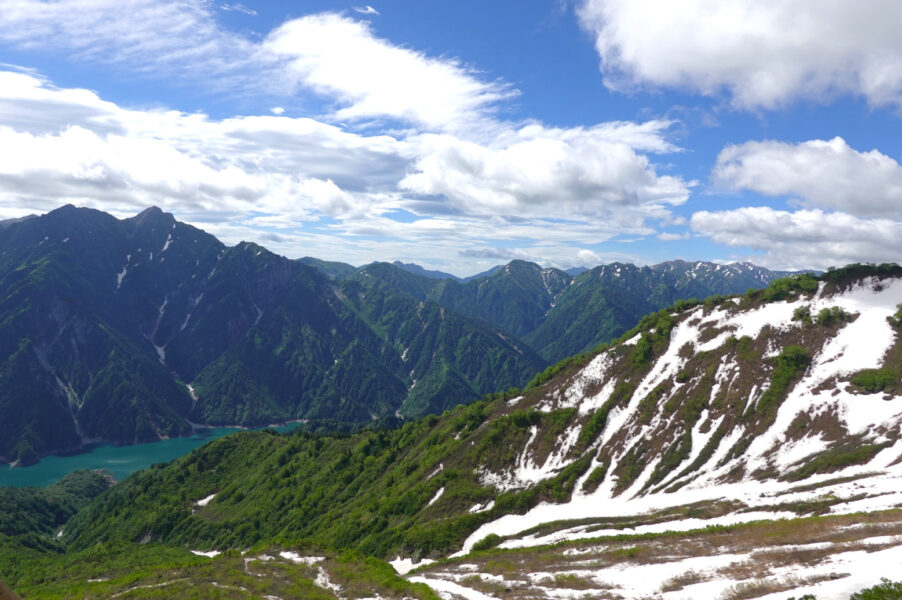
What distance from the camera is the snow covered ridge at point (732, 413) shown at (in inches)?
2766

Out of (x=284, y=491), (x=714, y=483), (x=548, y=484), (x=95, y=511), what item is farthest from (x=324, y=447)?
(x=714, y=483)

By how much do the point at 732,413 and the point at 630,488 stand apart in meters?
25.3

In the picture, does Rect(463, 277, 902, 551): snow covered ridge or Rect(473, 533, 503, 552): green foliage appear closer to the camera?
Rect(463, 277, 902, 551): snow covered ridge

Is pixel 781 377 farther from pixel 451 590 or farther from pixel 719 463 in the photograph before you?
pixel 451 590

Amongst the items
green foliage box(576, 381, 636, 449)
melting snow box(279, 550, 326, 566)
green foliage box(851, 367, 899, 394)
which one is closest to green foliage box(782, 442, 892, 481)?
green foliage box(851, 367, 899, 394)

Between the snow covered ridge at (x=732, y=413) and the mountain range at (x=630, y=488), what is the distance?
383 millimetres

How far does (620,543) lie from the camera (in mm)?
50688

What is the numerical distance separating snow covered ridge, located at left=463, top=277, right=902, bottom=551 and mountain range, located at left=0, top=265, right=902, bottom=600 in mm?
383

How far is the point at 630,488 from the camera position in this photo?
281ft

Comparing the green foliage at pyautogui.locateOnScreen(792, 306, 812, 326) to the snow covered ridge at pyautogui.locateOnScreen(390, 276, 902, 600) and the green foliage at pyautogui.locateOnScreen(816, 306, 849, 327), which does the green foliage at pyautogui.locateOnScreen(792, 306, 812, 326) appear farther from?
the green foliage at pyautogui.locateOnScreen(816, 306, 849, 327)

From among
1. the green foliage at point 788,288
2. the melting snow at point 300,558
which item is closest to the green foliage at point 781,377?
the green foliage at point 788,288

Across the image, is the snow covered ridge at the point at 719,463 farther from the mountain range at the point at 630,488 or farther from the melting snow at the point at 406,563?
the melting snow at the point at 406,563

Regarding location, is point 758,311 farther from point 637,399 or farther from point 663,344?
point 637,399

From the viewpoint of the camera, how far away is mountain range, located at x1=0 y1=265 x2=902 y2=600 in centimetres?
4169
